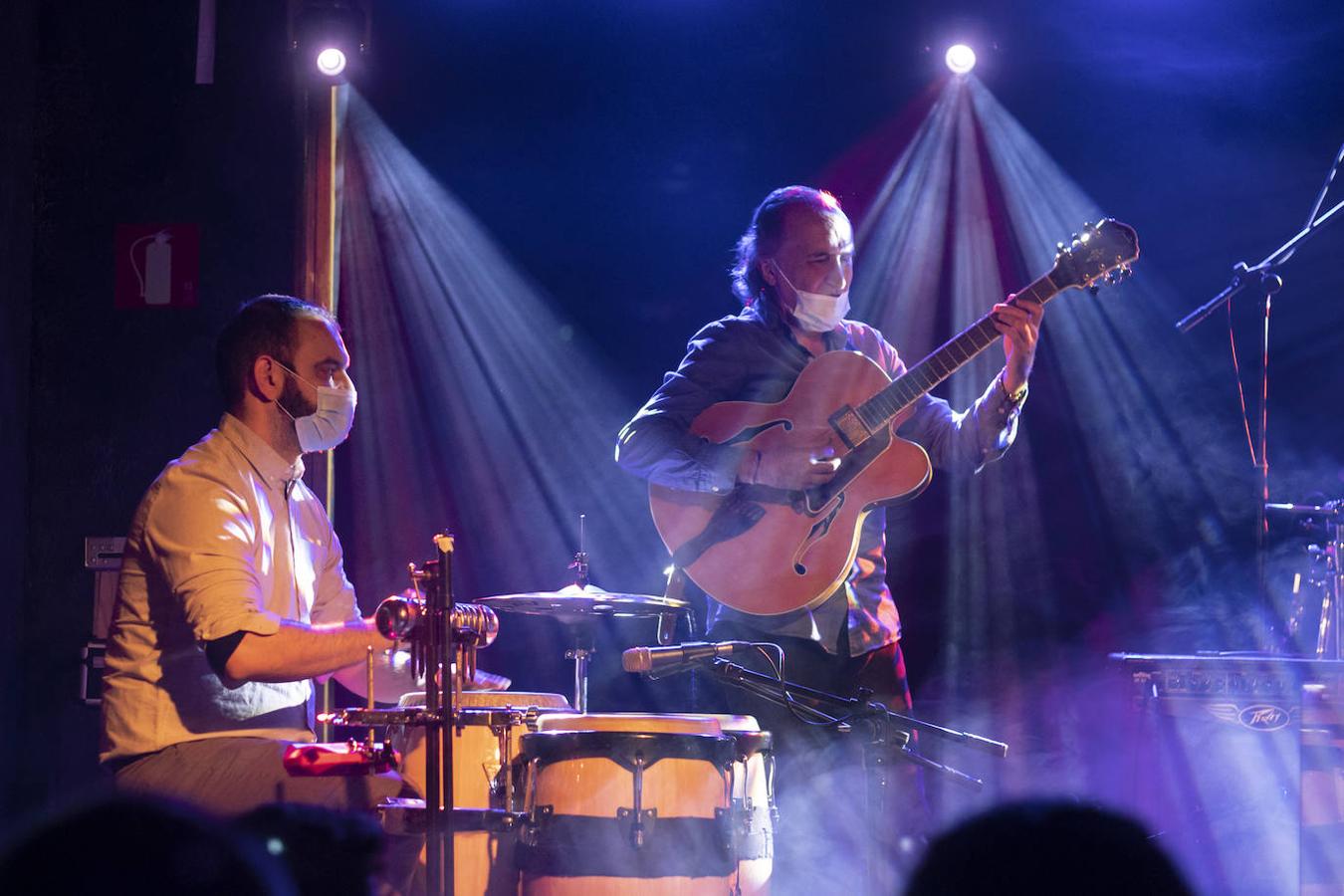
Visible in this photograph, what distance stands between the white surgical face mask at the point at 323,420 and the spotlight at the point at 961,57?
11.1ft

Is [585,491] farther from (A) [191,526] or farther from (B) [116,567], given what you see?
(A) [191,526]

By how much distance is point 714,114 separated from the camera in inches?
230

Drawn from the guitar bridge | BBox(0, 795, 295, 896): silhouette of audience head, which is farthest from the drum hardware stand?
BBox(0, 795, 295, 896): silhouette of audience head

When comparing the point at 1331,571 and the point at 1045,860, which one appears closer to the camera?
the point at 1045,860

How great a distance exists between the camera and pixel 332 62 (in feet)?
15.6

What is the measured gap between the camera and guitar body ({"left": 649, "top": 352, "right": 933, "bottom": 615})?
3.74 meters

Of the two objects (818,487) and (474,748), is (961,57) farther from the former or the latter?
(474,748)

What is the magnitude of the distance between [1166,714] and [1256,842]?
1.52ft

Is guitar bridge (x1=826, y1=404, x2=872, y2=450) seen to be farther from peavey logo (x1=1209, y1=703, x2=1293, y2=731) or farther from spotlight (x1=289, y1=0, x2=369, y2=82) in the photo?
spotlight (x1=289, y1=0, x2=369, y2=82)

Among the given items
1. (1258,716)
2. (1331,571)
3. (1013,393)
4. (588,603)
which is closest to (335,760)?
(588,603)

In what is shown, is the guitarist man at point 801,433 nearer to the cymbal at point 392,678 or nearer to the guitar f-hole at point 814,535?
the guitar f-hole at point 814,535

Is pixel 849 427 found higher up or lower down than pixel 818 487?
higher up

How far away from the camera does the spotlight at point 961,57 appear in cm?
562

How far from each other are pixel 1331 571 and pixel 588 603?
8.69 ft
